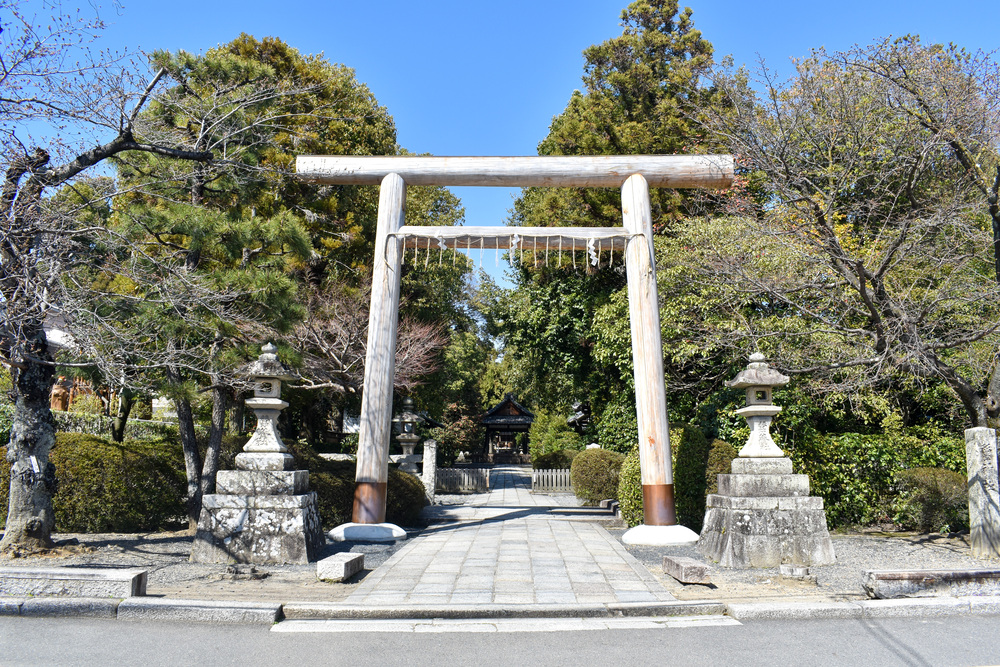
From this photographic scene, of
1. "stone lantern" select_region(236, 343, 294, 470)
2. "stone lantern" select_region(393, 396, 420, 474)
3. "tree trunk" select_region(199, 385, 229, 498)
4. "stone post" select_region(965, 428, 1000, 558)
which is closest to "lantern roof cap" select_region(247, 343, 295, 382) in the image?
"stone lantern" select_region(236, 343, 294, 470)

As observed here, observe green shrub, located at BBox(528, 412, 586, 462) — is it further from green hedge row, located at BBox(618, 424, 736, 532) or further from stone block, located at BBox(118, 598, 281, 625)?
stone block, located at BBox(118, 598, 281, 625)

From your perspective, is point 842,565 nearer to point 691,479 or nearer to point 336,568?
point 691,479

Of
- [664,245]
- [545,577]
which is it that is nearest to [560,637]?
[545,577]

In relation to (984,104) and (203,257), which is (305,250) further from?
(984,104)

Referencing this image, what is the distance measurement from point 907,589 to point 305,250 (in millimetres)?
8788

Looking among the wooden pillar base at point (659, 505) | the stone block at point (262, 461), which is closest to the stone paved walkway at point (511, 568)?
the wooden pillar base at point (659, 505)

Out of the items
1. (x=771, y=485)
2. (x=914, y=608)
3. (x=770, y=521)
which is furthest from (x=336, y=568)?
(x=914, y=608)

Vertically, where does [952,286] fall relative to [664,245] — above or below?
below

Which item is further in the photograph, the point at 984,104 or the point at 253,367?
the point at 984,104

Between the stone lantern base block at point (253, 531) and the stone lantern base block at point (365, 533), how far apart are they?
138cm

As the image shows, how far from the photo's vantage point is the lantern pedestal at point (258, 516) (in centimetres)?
693

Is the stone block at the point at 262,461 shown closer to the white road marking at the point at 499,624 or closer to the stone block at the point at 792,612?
the white road marking at the point at 499,624

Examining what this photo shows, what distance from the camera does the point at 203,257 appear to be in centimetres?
1041

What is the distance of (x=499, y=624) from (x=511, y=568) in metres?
1.94
